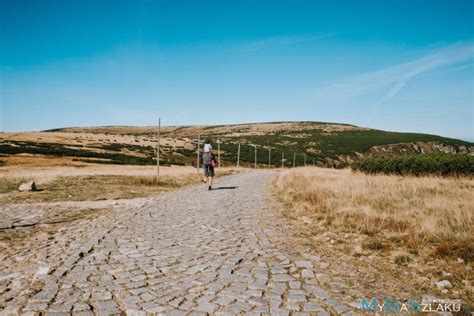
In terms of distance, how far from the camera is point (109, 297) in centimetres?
347

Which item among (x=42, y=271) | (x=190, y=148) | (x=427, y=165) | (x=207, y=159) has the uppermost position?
(x=207, y=159)

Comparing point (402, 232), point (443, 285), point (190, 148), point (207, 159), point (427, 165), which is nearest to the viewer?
point (443, 285)

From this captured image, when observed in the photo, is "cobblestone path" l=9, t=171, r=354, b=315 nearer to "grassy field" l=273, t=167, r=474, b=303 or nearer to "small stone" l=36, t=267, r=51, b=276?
"small stone" l=36, t=267, r=51, b=276

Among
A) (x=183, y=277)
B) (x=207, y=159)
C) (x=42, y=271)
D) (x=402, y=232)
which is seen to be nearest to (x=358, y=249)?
(x=402, y=232)

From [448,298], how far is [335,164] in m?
67.9

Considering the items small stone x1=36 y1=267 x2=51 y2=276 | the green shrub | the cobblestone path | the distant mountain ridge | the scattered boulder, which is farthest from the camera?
the distant mountain ridge

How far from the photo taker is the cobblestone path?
326 cm

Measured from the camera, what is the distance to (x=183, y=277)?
13.2 ft

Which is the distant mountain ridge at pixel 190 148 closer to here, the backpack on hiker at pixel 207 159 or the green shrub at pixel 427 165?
the green shrub at pixel 427 165

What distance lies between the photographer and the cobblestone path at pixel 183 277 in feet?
10.7

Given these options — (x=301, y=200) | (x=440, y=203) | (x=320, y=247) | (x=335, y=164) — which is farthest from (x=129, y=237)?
(x=335, y=164)

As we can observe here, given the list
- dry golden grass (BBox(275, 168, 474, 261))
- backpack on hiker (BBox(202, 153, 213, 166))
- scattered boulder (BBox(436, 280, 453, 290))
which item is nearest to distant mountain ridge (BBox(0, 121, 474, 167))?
backpack on hiker (BBox(202, 153, 213, 166))

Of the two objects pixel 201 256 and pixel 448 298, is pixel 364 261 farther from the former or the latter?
pixel 201 256

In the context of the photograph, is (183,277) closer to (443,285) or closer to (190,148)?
(443,285)
